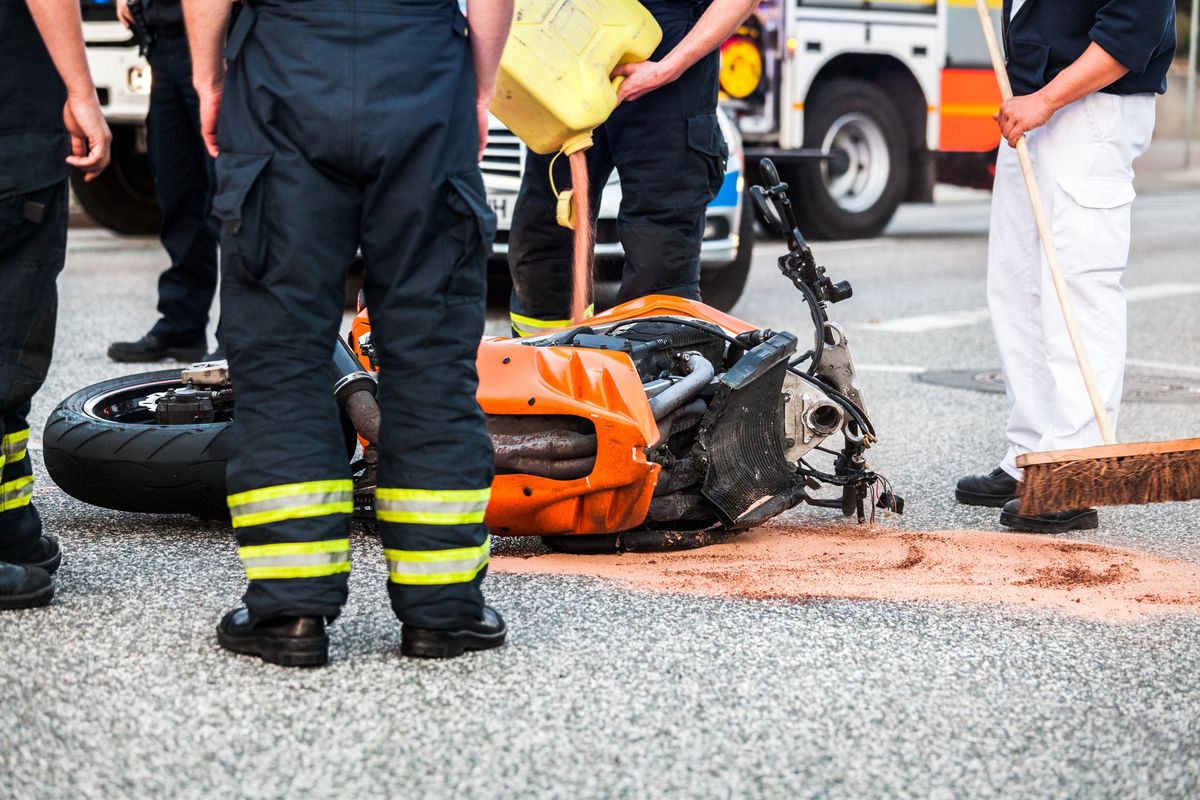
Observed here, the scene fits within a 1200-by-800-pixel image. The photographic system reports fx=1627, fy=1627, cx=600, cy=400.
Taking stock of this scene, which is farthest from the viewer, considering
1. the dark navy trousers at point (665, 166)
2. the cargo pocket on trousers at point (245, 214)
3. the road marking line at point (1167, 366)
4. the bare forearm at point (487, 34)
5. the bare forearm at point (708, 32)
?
the road marking line at point (1167, 366)

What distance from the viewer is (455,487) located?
9.53ft

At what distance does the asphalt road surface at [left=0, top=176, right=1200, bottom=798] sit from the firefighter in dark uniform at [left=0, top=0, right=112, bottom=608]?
18 centimetres

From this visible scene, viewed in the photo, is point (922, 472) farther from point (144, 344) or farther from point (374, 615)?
point (144, 344)

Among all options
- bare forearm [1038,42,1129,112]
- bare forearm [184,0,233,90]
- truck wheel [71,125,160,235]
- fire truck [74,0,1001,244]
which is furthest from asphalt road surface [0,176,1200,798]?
fire truck [74,0,1001,244]

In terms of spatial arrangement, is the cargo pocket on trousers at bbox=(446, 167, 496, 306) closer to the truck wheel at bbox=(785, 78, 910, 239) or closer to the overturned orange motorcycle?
the overturned orange motorcycle

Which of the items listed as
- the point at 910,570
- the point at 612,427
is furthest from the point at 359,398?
the point at 910,570

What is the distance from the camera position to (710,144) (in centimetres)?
481

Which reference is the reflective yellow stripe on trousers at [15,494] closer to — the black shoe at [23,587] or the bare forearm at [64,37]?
the black shoe at [23,587]

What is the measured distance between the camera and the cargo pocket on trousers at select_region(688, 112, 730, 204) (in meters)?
4.78

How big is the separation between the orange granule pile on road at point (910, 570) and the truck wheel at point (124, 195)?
9.24 meters

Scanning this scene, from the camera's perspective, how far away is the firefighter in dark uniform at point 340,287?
2809mm

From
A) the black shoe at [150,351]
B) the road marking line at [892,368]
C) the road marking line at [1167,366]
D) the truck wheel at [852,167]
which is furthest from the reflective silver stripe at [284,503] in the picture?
the truck wheel at [852,167]

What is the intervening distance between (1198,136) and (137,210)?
28.7 m

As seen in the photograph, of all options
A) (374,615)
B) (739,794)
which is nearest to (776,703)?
(739,794)
